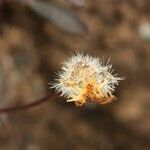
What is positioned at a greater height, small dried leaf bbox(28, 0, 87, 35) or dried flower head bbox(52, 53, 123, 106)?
small dried leaf bbox(28, 0, 87, 35)

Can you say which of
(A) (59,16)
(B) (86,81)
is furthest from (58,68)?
(B) (86,81)

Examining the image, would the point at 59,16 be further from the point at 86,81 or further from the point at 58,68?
the point at 86,81

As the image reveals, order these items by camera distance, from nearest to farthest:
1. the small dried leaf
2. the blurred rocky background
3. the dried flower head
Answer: the dried flower head < the small dried leaf < the blurred rocky background

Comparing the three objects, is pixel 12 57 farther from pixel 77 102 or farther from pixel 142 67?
pixel 77 102

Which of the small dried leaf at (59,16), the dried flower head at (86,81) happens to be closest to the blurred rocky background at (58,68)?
the small dried leaf at (59,16)

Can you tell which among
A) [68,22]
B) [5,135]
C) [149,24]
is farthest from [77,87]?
[149,24]

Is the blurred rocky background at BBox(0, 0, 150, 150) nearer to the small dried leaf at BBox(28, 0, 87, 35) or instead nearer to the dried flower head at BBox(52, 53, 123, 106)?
the small dried leaf at BBox(28, 0, 87, 35)

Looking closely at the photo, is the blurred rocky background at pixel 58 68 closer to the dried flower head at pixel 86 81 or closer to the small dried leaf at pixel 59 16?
the small dried leaf at pixel 59 16

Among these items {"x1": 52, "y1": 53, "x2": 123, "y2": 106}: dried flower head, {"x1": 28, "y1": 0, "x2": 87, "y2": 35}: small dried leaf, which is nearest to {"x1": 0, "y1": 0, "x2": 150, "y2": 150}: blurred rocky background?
{"x1": 28, "y1": 0, "x2": 87, "y2": 35}: small dried leaf
